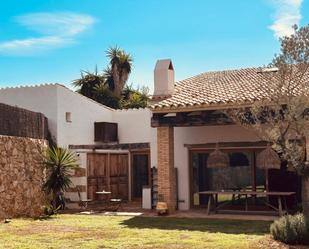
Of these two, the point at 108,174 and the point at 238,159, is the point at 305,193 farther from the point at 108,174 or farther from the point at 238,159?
the point at 108,174

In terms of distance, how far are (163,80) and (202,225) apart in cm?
672

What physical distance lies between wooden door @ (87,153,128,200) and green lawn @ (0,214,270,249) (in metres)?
4.20

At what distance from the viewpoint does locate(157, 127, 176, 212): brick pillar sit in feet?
53.0

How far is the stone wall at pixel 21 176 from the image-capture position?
14984mm

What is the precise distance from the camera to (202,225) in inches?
523

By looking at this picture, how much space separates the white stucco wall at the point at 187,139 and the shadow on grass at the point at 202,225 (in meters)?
2.83

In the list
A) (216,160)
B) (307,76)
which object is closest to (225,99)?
(216,160)

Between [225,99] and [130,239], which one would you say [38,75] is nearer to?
[225,99]

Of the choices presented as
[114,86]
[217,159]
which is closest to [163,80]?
[217,159]

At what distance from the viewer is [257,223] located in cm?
1352

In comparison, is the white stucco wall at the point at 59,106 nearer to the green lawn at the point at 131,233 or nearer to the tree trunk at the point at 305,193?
the green lawn at the point at 131,233

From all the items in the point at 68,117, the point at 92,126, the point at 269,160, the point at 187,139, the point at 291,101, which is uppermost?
the point at 68,117

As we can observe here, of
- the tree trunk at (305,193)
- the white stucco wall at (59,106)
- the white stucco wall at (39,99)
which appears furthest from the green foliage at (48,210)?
the tree trunk at (305,193)

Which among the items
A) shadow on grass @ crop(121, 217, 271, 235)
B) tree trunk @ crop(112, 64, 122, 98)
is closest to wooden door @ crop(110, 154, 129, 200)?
shadow on grass @ crop(121, 217, 271, 235)
